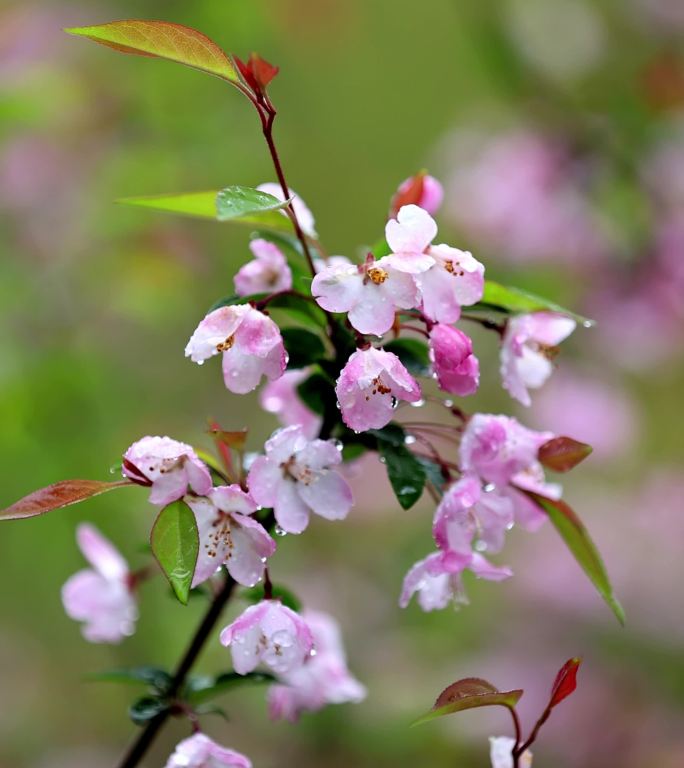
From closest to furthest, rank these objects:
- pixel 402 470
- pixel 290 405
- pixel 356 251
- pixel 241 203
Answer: pixel 241 203
pixel 402 470
pixel 290 405
pixel 356 251

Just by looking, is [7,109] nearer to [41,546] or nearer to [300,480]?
[300,480]

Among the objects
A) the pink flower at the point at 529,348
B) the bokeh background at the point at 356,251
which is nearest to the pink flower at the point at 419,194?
the pink flower at the point at 529,348

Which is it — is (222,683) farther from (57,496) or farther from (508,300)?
(508,300)

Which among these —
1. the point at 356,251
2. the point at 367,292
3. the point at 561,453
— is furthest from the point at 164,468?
the point at 356,251

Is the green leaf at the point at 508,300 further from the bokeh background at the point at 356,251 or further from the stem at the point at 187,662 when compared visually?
the bokeh background at the point at 356,251

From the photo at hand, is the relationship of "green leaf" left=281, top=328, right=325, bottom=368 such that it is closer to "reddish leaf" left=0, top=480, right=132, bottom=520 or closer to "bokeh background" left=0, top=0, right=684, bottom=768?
"reddish leaf" left=0, top=480, right=132, bottom=520

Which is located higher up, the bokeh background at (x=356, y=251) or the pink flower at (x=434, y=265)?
the pink flower at (x=434, y=265)

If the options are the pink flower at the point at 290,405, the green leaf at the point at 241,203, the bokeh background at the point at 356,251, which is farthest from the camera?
the bokeh background at the point at 356,251

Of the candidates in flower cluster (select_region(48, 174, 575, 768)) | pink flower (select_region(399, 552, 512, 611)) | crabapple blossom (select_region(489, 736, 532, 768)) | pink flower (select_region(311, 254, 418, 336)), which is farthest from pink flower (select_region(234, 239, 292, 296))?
crabapple blossom (select_region(489, 736, 532, 768))
